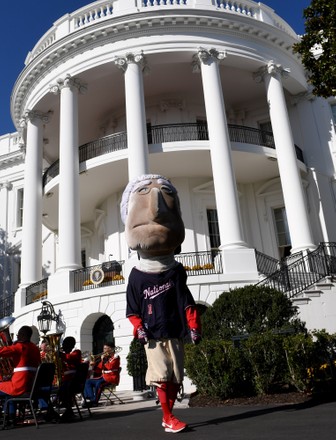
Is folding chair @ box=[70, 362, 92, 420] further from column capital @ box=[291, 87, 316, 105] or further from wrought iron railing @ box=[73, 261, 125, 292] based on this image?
column capital @ box=[291, 87, 316, 105]

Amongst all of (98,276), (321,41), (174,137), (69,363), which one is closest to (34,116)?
(174,137)

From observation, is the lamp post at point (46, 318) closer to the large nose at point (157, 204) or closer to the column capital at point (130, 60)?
the column capital at point (130, 60)

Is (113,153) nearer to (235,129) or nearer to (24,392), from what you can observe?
(235,129)

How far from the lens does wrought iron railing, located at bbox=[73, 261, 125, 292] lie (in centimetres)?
1644

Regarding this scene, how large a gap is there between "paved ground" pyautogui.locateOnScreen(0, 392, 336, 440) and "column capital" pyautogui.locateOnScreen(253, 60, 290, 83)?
16266 millimetres

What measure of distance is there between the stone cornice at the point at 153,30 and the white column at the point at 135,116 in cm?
134

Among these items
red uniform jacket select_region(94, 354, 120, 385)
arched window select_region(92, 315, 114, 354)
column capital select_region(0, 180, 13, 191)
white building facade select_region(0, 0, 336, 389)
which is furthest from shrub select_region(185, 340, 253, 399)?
column capital select_region(0, 180, 13, 191)

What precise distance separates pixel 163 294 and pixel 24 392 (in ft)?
9.21

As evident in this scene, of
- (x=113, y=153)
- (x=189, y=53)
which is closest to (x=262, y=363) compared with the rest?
(x=113, y=153)

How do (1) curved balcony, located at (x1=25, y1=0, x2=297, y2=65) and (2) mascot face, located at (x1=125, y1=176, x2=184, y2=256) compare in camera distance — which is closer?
(2) mascot face, located at (x1=125, y1=176, x2=184, y2=256)

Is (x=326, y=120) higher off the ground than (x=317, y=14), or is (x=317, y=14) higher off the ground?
(x=326, y=120)

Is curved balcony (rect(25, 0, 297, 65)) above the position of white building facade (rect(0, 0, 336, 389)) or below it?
above

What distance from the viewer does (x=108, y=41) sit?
63.0ft

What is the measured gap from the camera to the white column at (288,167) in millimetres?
17047
